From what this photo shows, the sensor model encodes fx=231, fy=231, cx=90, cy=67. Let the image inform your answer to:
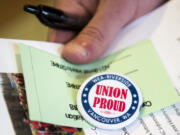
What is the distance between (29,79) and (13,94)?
0.14ft

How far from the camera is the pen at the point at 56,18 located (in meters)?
0.54

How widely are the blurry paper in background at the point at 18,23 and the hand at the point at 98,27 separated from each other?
26 centimetres

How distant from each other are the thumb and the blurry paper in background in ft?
1.33

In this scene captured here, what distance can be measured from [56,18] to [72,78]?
171 millimetres

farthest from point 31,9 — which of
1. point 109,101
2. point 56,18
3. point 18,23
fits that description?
point 18,23

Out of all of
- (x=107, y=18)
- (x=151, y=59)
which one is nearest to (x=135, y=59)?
(x=151, y=59)

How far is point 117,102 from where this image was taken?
446 mm

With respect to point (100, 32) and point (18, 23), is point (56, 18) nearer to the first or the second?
point (100, 32)

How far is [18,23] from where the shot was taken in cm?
97

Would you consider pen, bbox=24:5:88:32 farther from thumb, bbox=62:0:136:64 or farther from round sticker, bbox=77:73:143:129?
round sticker, bbox=77:73:143:129

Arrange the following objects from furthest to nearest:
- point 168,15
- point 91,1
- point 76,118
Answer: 1. point 91,1
2. point 168,15
3. point 76,118

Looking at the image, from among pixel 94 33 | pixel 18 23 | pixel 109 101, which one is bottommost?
pixel 109 101

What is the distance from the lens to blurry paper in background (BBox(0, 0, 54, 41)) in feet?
3.11

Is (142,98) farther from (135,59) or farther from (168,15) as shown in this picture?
(168,15)
